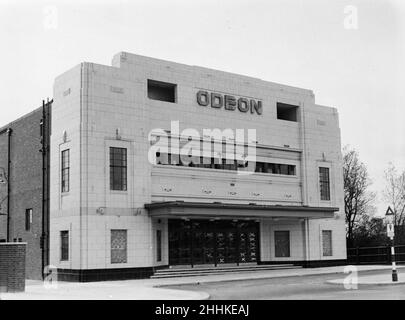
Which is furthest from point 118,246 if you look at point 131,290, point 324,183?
point 324,183

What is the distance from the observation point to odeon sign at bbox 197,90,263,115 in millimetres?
37938

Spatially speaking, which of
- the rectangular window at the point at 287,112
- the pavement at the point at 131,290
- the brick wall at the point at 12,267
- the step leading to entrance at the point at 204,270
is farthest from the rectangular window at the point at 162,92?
the brick wall at the point at 12,267

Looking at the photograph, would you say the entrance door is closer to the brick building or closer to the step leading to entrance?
the step leading to entrance

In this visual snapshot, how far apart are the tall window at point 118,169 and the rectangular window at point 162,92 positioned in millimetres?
4864

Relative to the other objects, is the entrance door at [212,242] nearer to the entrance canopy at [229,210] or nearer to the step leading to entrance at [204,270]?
the step leading to entrance at [204,270]

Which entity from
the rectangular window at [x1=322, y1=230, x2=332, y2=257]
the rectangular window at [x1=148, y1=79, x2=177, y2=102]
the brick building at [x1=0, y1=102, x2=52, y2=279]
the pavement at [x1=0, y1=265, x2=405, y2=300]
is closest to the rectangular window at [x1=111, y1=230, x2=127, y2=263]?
the pavement at [x1=0, y1=265, x2=405, y2=300]

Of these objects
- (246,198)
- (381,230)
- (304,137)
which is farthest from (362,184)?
(246,198)

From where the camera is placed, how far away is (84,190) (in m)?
32.2

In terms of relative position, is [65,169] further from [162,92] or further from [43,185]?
[162,92]

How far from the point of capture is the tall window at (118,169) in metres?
33.4

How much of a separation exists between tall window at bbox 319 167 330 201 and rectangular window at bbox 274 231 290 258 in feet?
13.3

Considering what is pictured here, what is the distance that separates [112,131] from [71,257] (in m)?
6.84
